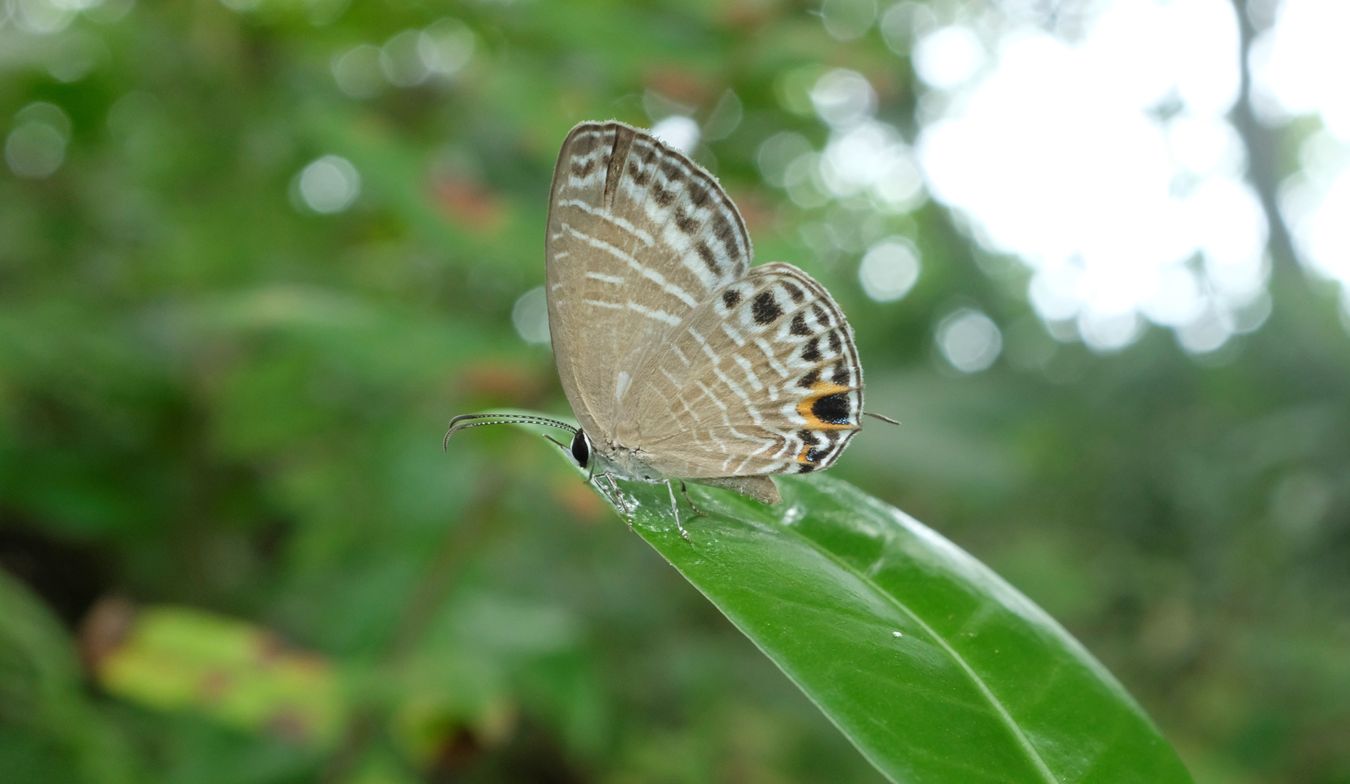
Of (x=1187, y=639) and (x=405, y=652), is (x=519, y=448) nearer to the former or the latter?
(x=405, y=652)

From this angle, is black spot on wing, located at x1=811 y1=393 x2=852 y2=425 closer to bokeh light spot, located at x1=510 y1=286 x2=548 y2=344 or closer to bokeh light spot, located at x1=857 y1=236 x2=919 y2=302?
bokeh light spot, located at x1=510 y1=286 x2=548 y2=344

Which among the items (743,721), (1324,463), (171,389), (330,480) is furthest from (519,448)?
(1324,463)

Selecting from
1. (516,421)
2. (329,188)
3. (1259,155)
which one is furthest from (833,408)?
(1259,155)

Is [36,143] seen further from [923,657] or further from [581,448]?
[923,657]

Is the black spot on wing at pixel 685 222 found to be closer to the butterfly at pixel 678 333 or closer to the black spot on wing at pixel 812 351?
the butterfly at pixel 678 333

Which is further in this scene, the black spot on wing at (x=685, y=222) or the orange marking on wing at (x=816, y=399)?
the orange marking on wing at (x=816, y=399)

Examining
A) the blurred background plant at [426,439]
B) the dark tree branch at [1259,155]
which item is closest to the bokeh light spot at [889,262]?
the dark tree branch at [1259,155]
